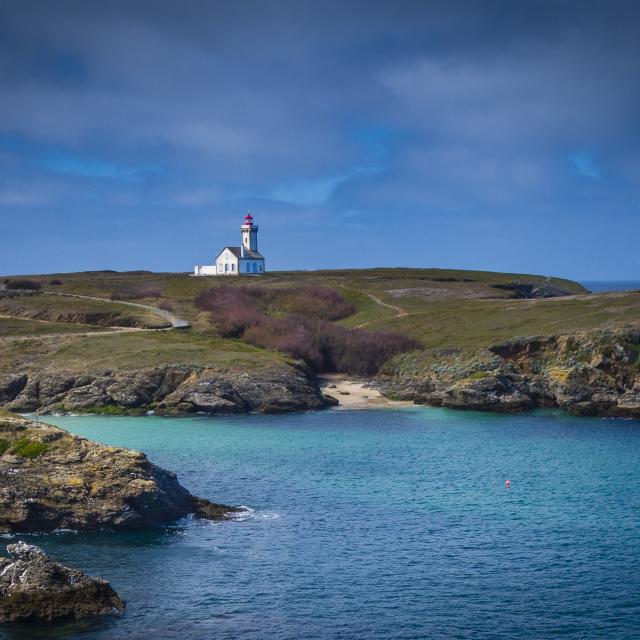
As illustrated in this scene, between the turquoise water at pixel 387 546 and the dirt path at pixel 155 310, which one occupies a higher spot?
the dirt path at pixel 155 310

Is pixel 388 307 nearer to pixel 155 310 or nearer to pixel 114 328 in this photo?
pixel 155 310

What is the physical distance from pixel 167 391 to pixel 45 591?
61668mm

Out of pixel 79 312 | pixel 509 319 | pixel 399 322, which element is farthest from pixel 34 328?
pixel 509 319

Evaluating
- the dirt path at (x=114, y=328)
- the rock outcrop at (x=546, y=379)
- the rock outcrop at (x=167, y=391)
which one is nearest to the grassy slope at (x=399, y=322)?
the dirt path at (x=114, y=328)

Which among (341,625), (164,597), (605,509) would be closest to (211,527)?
(164,597)

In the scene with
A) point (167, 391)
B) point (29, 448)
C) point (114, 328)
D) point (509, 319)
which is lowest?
point (29, 448)

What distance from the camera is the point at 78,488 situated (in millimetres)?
50312

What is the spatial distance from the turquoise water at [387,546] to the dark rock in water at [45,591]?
0.94 m

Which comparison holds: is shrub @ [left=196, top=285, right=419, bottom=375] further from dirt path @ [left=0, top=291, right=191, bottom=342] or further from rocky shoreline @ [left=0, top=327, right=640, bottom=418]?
rocky shoreline @ [left=0, top=327, right=640, bottom=418]

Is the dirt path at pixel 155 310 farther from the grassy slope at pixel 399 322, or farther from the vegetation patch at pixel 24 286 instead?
the vegetation patch at pixel 24 286

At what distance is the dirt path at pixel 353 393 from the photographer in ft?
322

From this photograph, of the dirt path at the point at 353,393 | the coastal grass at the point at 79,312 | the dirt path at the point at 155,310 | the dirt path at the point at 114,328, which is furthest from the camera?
the coastal grass at the point at 79,312

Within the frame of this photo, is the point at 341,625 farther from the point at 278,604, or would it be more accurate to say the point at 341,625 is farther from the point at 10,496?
the point at 10,496

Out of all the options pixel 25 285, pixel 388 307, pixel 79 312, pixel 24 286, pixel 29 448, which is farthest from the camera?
pixel 25 285
